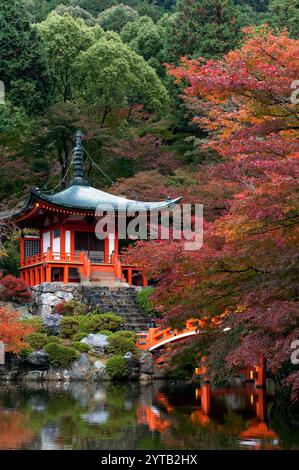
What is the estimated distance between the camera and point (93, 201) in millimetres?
26797

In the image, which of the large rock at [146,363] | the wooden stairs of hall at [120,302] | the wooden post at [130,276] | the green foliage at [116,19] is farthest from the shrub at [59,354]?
the green foliage at [116,19]

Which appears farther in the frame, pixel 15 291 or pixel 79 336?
pixel 15 291

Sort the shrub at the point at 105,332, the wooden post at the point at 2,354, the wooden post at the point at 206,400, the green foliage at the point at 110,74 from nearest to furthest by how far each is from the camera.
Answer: the wooden post at the point at 206,400 → the wooden post at the point at 2,354 → the shrub at the point at 105,332 → the green foliage at the point at 110,74

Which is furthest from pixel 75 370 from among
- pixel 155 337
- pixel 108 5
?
pixel 108 5

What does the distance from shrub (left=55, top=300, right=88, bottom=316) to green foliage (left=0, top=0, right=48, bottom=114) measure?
1374 cm

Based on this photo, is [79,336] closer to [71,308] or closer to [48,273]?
[71,308]

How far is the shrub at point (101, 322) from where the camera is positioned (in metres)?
21.9

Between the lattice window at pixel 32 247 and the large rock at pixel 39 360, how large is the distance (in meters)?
8.74

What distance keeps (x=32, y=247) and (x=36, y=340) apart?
333 inches

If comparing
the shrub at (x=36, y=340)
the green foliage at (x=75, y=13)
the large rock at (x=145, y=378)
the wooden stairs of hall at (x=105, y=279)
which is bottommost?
the large rock at (x=145, y=378)

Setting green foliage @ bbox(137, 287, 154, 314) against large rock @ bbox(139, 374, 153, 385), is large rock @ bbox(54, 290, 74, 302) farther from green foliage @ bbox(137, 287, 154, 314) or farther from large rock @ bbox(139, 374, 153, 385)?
large rock @ bbox(139, 374, 153, 385)

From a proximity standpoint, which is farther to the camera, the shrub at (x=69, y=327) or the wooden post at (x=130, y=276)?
the wooden post at (x=130, y=276)

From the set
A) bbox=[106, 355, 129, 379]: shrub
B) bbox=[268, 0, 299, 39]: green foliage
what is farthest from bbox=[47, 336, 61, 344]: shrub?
bbox=[268, 0, 299, 39]: green foliage

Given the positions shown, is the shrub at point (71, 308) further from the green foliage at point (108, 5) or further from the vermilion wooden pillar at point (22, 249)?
the green foliage at point (108, 5)
